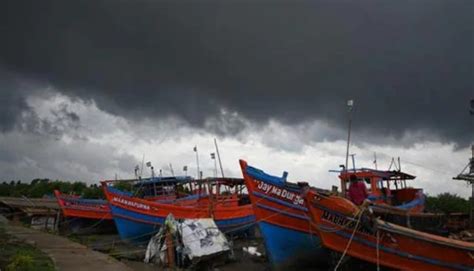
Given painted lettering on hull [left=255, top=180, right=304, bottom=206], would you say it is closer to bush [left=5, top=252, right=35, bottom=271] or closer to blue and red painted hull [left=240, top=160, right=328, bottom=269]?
blue and red painted hull [left=240, top=160, right=328, bottom=269]

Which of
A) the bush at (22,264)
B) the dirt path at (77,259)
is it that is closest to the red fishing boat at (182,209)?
the dirt path at (77,259)

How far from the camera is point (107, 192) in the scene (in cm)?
1809

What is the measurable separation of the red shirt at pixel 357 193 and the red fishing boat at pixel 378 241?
1125 mm

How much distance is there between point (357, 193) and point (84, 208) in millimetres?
16562

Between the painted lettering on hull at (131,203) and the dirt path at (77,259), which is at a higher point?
the painted lettering on hull at (131,203)

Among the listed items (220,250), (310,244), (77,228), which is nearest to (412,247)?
(310,244)

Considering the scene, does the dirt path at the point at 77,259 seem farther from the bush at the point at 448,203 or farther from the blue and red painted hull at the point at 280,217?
the bush at the point at 448,203

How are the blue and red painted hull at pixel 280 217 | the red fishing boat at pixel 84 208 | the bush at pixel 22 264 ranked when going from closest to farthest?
the bush at pixel 22 264 → the blue and red painted hull at pixel 280 217 → the red fishing boat at pixel 84 208

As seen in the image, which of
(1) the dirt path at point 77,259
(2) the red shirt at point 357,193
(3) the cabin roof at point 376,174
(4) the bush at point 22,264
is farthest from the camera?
(3) the cabin roof at point 376,174

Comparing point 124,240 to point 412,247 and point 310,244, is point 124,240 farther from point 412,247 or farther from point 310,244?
point 412,247

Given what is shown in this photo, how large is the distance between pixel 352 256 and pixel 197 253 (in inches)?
175

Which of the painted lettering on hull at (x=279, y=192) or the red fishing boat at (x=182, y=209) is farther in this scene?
the red fishing boat at (x=182, y=209)

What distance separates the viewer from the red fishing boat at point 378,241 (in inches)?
376

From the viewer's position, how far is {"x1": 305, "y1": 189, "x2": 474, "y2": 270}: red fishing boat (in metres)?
9.54
